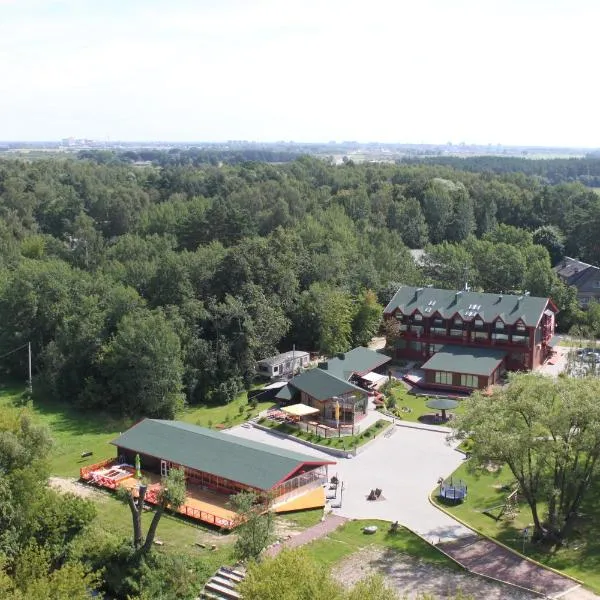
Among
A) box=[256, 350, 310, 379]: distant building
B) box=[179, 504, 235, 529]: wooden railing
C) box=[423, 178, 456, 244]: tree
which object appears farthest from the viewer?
box=[423, 178, 456, 244]: tree

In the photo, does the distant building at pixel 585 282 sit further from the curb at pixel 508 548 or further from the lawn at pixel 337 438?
the curb at pixel 508 548

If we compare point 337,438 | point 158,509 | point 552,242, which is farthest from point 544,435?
point 552,242

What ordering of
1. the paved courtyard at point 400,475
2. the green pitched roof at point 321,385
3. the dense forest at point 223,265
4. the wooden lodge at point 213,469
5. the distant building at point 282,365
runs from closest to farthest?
1. the paved courtyard at point 400,475
2. the wooden lodge at point 213,469
3. the green pitched roof at point 321,385
4. the dense forest at point 223,265
5. the distant building at point 282,365

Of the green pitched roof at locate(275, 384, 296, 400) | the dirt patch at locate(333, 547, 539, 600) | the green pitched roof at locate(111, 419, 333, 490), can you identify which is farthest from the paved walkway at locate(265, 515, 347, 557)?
the green pitched roof at locate(275, 384, 296, 400)

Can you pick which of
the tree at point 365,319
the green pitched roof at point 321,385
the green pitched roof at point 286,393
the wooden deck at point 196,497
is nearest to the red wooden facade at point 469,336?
the tree at point 365,319

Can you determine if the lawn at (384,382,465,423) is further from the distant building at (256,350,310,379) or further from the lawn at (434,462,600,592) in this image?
the lawn at (434,462,600,592)

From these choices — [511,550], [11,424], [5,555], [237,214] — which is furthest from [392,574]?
[237,214]

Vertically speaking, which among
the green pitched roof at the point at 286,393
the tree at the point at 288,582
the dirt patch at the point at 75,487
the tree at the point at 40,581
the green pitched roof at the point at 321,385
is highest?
the tree at the point at 288,582
